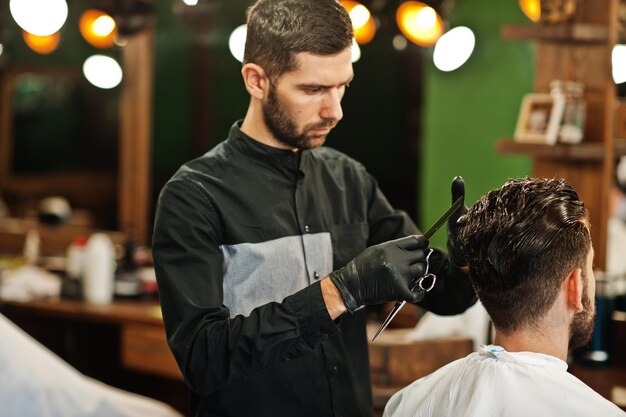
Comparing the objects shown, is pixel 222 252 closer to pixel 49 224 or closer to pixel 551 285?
pixel 551 285

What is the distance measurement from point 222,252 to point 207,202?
117 millimetres

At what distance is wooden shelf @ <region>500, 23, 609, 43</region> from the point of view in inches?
119

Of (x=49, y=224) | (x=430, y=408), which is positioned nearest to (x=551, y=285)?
(x=430, y=408)

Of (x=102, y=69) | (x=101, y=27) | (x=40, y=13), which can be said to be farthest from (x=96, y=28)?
(x=40, y=13)

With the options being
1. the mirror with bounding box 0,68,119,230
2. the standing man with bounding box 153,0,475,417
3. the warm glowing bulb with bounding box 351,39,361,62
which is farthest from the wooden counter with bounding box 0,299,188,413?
the mirror with bounding box 0,68,119,230

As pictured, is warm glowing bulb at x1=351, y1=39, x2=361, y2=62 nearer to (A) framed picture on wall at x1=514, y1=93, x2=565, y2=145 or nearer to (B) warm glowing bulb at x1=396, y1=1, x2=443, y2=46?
(B) warm glowing bulb at x1=396, y1=1, x2=443, y2=46

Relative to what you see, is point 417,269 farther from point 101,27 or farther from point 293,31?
point 101,27

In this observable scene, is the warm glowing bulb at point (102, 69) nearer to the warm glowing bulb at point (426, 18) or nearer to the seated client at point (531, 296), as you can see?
the warm glowing bulb at point (426, 18)

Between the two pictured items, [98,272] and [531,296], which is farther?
[98,272]

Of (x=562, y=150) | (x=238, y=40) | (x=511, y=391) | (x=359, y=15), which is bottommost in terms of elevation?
(x=511, y=391)

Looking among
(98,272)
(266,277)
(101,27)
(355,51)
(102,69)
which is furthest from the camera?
(102,69)

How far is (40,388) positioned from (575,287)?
1952mm

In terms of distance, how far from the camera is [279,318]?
1.70 metres

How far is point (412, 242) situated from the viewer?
5.57 feet
